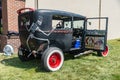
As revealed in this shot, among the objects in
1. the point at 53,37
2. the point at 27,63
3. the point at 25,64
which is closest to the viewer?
the point at 53,37

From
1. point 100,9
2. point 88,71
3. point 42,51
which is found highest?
point 100,9

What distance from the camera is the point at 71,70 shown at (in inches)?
320

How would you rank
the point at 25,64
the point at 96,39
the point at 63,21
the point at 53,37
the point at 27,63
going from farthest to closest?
1. the point at 63,21
2. the point at 96,39
3. the point at 27,63
4. the point at 25,64
5. the point at 53,37

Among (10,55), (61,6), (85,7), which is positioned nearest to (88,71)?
(10,55)

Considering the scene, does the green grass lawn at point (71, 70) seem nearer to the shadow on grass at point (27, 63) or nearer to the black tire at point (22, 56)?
the shadow on grass at point (27, 63)

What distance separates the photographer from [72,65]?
867 centimetres

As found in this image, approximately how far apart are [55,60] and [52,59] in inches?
5.2

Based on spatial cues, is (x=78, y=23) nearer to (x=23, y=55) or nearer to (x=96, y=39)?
(x=96, y=39)

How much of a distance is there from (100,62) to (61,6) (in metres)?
Answer: 5.73

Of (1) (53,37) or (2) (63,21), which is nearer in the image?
(1) (53,37)

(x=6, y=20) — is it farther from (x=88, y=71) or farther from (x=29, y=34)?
(x=88, y=71)

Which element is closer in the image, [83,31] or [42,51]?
[42,51]

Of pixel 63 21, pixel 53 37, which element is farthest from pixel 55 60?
pixel 63 21

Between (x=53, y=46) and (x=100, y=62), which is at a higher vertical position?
(x=53, y=46)
